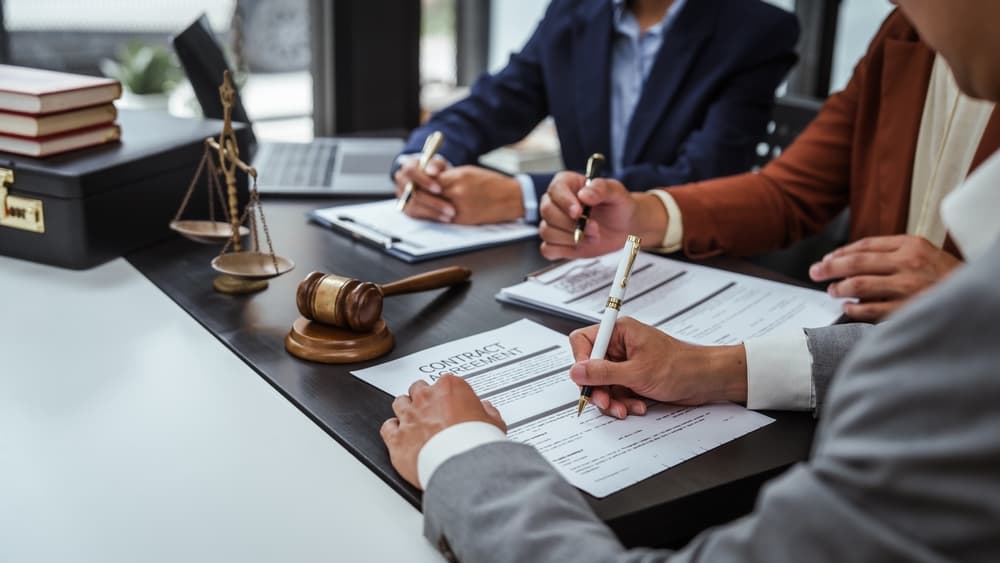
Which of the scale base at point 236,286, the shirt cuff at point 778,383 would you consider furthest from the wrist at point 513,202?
A: the shirt cuff at point 778,383

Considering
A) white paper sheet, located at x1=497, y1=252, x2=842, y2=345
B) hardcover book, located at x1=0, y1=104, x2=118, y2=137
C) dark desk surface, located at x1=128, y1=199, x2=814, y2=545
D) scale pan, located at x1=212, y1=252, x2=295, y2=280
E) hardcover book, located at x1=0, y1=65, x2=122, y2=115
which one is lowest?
dark desk surface, located at x1=128, y1=199, x2=814, y2=545

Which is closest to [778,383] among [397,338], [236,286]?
[397,338]

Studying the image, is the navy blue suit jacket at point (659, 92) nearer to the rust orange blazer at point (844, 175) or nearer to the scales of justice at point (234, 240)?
the rust orange blazer at point (844, 175)

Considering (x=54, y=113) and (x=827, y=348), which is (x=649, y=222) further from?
(x=54, y=113)

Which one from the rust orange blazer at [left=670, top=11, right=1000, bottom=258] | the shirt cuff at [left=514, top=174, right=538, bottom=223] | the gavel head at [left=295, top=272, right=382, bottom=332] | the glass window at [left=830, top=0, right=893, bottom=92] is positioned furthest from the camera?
the glass window at [left=830, top=0, right=893, bottom=92]

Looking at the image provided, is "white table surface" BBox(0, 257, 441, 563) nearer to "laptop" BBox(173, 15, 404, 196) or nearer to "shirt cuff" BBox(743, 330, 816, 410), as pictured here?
"shirt cuff" BBox(743, 330, 816, 410)

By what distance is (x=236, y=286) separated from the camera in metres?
1.22

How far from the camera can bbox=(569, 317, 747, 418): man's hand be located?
0.89m

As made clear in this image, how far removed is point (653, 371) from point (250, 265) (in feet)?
1.90

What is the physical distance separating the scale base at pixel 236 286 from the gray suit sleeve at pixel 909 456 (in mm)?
828

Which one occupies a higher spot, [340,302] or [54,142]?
[54,142]

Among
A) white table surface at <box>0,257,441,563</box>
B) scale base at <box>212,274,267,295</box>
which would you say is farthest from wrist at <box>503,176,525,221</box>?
white table surface at <box>0,257,441,563</box>

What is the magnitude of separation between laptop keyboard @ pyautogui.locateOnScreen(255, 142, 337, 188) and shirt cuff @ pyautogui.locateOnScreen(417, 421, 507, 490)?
106 centimetres

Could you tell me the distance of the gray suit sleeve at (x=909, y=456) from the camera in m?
0.43
